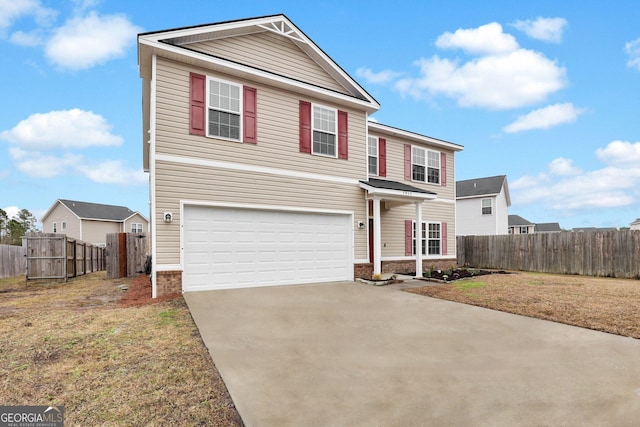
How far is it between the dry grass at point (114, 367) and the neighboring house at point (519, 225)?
3741cm

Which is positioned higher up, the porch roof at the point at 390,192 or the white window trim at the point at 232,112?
the white window trim at the point at 232,112

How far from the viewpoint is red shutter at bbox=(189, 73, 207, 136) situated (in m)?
8.71

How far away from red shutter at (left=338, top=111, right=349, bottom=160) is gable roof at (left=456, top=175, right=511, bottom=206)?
63.6ft

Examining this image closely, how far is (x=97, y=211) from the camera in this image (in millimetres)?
35750

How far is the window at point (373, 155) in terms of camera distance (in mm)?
13570

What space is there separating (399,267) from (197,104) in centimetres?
971

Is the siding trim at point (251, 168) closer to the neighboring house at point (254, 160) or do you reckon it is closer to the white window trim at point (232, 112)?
the neighboring house at point (254, 160)

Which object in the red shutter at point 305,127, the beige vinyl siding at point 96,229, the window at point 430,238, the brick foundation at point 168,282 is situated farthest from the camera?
the beige vinyl siding at point 96,229

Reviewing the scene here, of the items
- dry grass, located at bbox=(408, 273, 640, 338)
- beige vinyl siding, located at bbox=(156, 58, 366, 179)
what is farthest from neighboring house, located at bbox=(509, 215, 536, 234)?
beige vinyl siding, located at bbox=(156, 58, 366, 179)

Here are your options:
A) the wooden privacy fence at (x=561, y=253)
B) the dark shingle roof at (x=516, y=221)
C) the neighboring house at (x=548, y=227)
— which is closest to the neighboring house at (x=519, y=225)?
the dark shingle roof at (x=516, y=221)

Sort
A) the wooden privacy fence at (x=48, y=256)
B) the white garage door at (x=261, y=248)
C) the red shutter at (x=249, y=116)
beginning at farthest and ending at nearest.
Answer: the wooden privacy fence at (x=48, y=256) → the red shutter at (x=249, y=116) → the white garage door at (x=261, y=248)

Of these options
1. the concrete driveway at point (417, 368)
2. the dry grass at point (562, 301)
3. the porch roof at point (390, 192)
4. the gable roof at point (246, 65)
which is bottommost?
the dry grass at point (562, 301)

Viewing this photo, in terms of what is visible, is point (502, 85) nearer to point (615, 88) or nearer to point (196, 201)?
point (615, 88)

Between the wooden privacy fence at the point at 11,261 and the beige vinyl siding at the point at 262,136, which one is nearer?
the beige vinyl siding at the point at 262,136
